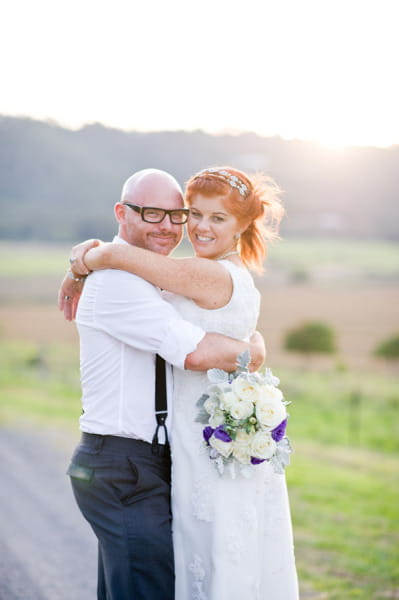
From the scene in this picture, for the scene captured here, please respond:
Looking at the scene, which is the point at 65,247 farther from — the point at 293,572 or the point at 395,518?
the point at 293,572

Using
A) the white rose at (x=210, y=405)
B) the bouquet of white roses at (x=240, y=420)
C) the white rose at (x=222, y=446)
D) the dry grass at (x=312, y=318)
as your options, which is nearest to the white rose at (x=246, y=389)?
the bouquet of white roses at (x=240, y=420)

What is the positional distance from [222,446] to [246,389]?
11.2 inches

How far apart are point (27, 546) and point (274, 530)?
3.71m

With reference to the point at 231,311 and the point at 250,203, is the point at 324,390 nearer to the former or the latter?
the point at 250,203

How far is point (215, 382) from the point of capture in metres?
3.26

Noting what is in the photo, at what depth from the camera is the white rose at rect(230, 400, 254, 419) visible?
315 centimetres

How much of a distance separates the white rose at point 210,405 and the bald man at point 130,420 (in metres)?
0.16

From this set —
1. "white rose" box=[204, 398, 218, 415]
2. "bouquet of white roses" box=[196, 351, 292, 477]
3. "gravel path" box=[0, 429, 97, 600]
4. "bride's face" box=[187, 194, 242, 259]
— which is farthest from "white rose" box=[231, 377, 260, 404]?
"gravel path" box=[0, 429, 97, 600]

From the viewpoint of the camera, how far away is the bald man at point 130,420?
319 centimetres

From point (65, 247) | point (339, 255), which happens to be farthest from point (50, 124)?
point (339, 255)

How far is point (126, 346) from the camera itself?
333cm

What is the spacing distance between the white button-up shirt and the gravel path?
2620 mm

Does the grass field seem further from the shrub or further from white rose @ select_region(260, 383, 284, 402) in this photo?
white rose @ select_region(260, 383, 284, 402)

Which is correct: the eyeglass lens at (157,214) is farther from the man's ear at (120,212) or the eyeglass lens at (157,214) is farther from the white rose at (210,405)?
the white rose at (210,405)
